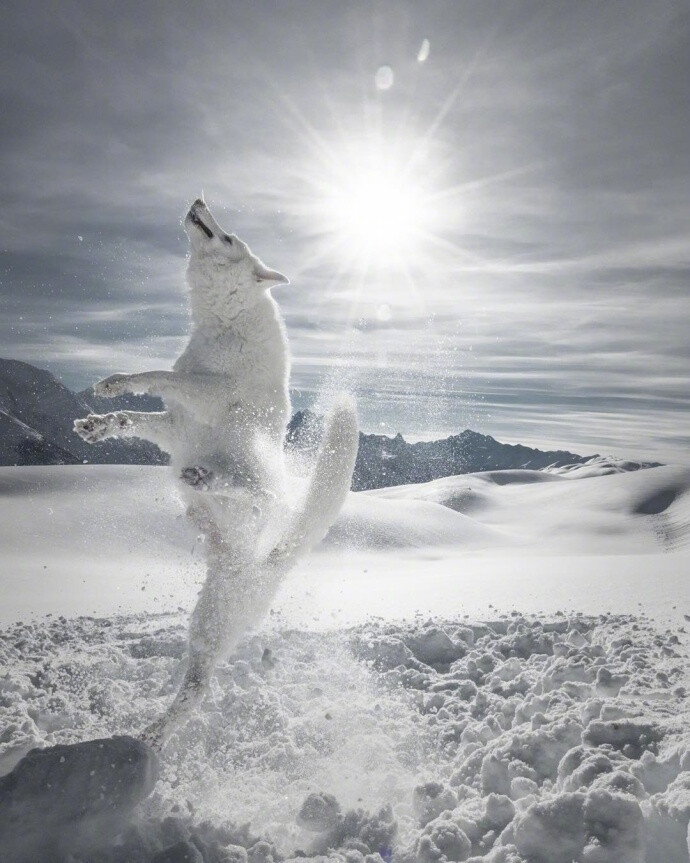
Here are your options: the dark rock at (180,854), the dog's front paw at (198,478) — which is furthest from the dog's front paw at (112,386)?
the dark rock at (180,854)

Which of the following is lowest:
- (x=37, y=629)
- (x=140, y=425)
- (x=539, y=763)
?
(x=37, y=629)

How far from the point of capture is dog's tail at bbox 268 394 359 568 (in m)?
4.58

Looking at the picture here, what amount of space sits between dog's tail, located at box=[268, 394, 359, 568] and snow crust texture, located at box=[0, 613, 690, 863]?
1.41 metres

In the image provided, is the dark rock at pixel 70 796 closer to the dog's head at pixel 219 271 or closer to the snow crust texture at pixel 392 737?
the snow crust texture at pixel 392 737

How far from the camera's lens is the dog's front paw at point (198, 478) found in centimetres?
427

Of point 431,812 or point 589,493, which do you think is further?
point 589,493

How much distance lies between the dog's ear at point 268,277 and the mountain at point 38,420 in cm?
9935

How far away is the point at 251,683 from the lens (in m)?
5.06

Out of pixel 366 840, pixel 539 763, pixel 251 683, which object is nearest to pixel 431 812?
pixel 366 840

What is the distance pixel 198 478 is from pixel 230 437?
549mm

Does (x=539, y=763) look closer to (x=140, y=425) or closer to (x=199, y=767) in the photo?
(x=199, y=767)

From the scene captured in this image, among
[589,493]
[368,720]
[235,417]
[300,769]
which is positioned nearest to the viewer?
[300,769]

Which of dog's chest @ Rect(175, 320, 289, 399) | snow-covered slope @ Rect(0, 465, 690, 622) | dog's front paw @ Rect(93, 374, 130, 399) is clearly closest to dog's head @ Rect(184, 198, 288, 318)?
dog's chest @ Rect(175, 320, 289, 399)

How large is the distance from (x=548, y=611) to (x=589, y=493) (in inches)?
1617
